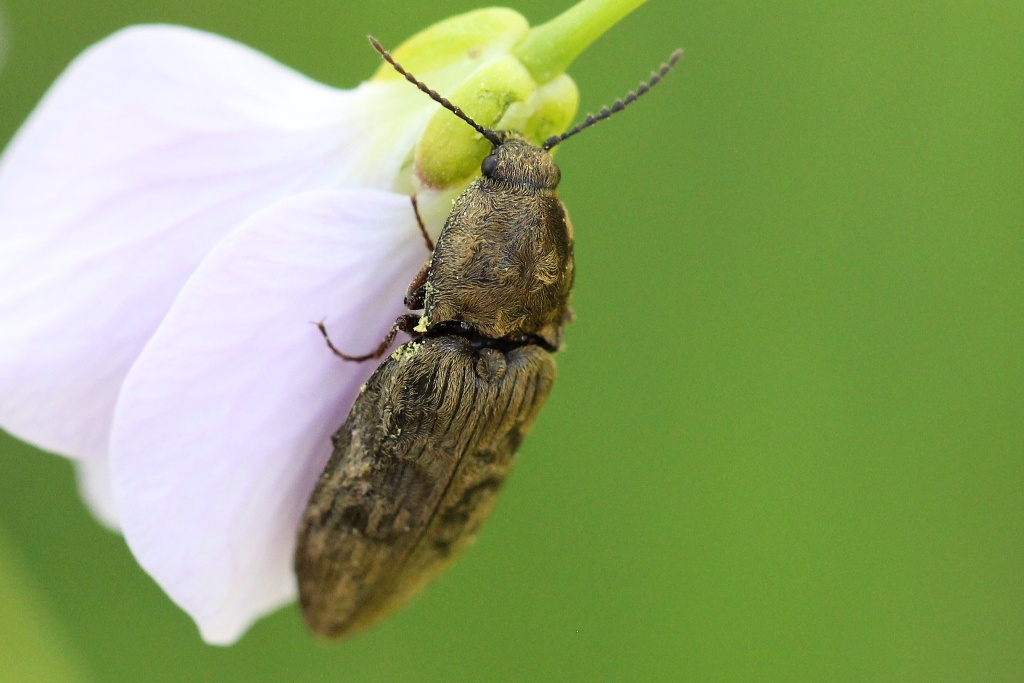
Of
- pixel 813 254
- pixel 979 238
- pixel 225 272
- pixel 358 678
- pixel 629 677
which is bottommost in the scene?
pixel 358 678

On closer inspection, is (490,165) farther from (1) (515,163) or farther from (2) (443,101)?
(2) (443,101)

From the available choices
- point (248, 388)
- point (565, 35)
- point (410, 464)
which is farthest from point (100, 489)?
point (565, 35)

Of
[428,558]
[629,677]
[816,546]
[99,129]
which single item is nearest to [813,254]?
[816,546]

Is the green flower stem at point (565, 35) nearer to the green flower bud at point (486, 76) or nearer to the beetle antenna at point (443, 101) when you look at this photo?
the green flower bud at point (486, 76)

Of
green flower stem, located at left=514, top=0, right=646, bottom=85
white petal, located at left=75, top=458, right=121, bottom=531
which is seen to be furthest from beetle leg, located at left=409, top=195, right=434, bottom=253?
white petal, located at left=75, top=458, right=121, bottom=531

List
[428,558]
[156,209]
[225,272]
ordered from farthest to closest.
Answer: [428,558], [156,209], [225,272]

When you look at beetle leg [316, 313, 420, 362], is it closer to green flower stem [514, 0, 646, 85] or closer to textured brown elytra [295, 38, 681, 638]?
textured brown elytra [295, 38, 681, 638]

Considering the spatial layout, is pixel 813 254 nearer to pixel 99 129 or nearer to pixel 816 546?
pixel 816 546
